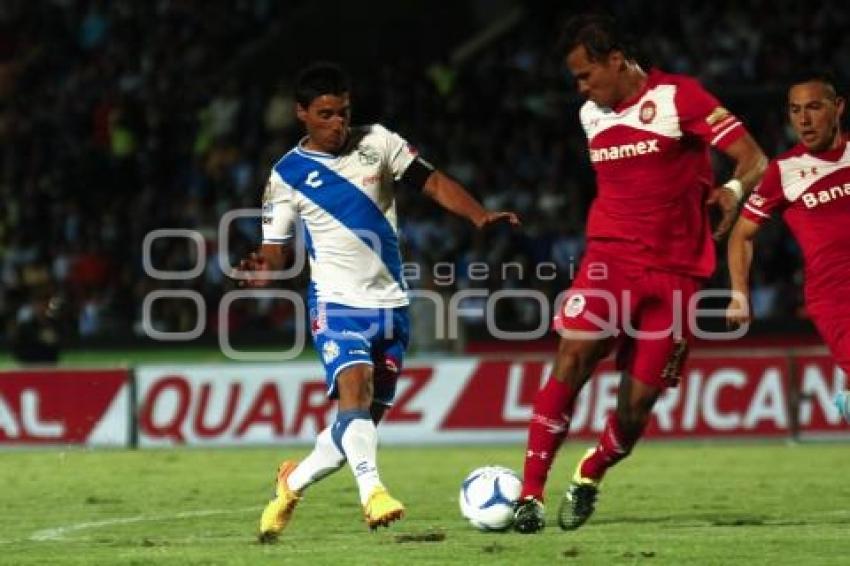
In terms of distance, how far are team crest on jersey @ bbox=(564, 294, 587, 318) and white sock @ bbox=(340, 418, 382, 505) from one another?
1124 mm

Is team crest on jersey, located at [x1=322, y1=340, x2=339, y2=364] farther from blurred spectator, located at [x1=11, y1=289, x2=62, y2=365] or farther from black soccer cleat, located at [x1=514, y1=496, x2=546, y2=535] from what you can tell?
blurred spectator, located at [x1=11, y1=289, x2=62, y2=365]

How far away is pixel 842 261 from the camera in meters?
10.3

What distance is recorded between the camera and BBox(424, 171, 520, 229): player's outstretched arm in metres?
9.75

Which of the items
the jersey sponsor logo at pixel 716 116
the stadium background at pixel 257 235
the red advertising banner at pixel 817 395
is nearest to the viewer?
the jersey sponsor logo at pixel 716 116

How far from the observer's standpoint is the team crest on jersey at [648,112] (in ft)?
31.9

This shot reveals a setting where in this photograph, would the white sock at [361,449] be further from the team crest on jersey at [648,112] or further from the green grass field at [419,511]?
the team crest on jersey at [648,112]

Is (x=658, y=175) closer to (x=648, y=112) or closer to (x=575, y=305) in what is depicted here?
(x=648, y=112)

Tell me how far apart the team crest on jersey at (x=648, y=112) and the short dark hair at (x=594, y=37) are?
0.90 ft

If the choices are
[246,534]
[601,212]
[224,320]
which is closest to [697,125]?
[601,212]

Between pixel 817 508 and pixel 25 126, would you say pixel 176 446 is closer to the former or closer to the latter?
pixel 817 508

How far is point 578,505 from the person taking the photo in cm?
991

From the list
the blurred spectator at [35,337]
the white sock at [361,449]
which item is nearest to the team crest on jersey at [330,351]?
the white sock at [361,449]

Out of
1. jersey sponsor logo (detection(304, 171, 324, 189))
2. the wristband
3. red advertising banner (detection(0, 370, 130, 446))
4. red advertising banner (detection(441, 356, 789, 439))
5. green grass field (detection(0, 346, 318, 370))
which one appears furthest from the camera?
green grass field (detection(0, 346, 318, 370))

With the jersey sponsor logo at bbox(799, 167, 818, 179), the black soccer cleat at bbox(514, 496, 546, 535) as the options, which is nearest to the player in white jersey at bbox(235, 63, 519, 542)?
the black soccer cleat at bbox(514, 496, 546, 535)
